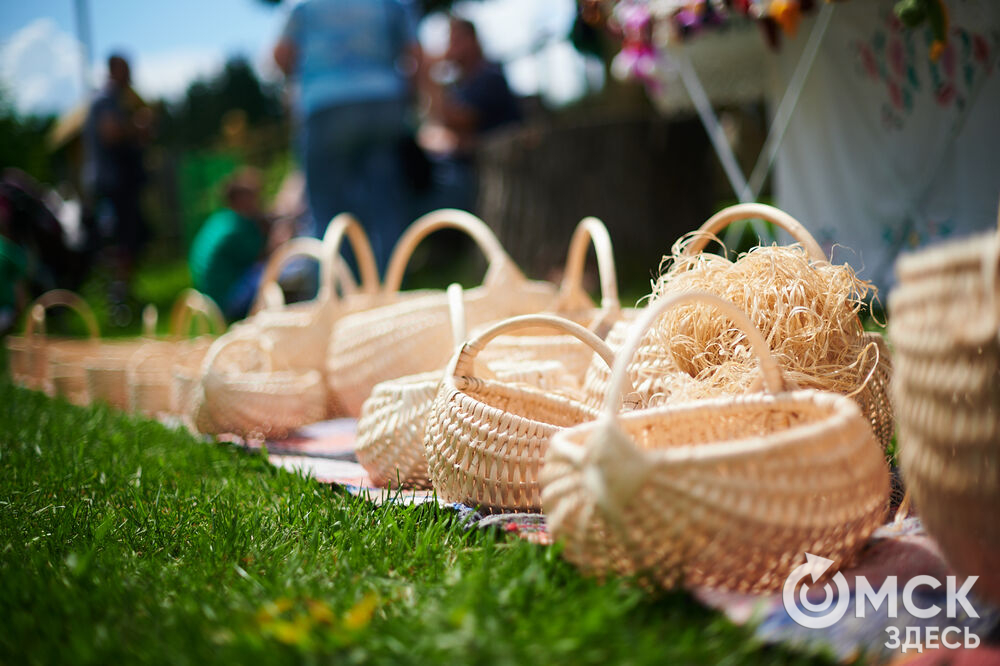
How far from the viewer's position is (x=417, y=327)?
2.31 meters

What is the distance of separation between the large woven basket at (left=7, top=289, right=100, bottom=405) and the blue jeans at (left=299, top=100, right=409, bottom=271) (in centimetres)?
139

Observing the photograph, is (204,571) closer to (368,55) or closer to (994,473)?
(994,473)

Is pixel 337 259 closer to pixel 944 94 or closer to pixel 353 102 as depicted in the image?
pixel 353 102

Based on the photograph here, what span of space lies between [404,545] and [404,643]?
368 millimetres

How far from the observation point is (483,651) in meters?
0.89

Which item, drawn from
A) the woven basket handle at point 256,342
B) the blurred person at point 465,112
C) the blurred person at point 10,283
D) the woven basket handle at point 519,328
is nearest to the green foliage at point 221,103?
the blurred person at point 10,283

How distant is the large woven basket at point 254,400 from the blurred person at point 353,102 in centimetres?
204

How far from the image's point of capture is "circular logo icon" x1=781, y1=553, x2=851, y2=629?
1002 millimetres

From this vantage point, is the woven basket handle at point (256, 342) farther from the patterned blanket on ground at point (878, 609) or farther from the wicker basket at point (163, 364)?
the patterned blanket on ground at point (878, 609)

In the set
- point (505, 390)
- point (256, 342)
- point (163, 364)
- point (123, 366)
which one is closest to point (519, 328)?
point (505, 390)

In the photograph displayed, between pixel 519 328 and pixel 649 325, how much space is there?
34 centimetres

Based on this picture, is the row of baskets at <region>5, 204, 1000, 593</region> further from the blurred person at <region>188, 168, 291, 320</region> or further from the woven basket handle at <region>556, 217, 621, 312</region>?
the blurred person at <region>188, 168, 291, 320</region>

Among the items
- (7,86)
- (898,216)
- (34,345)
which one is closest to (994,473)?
(898,216)

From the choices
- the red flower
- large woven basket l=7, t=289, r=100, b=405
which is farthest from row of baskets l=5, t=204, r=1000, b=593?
the red flower
